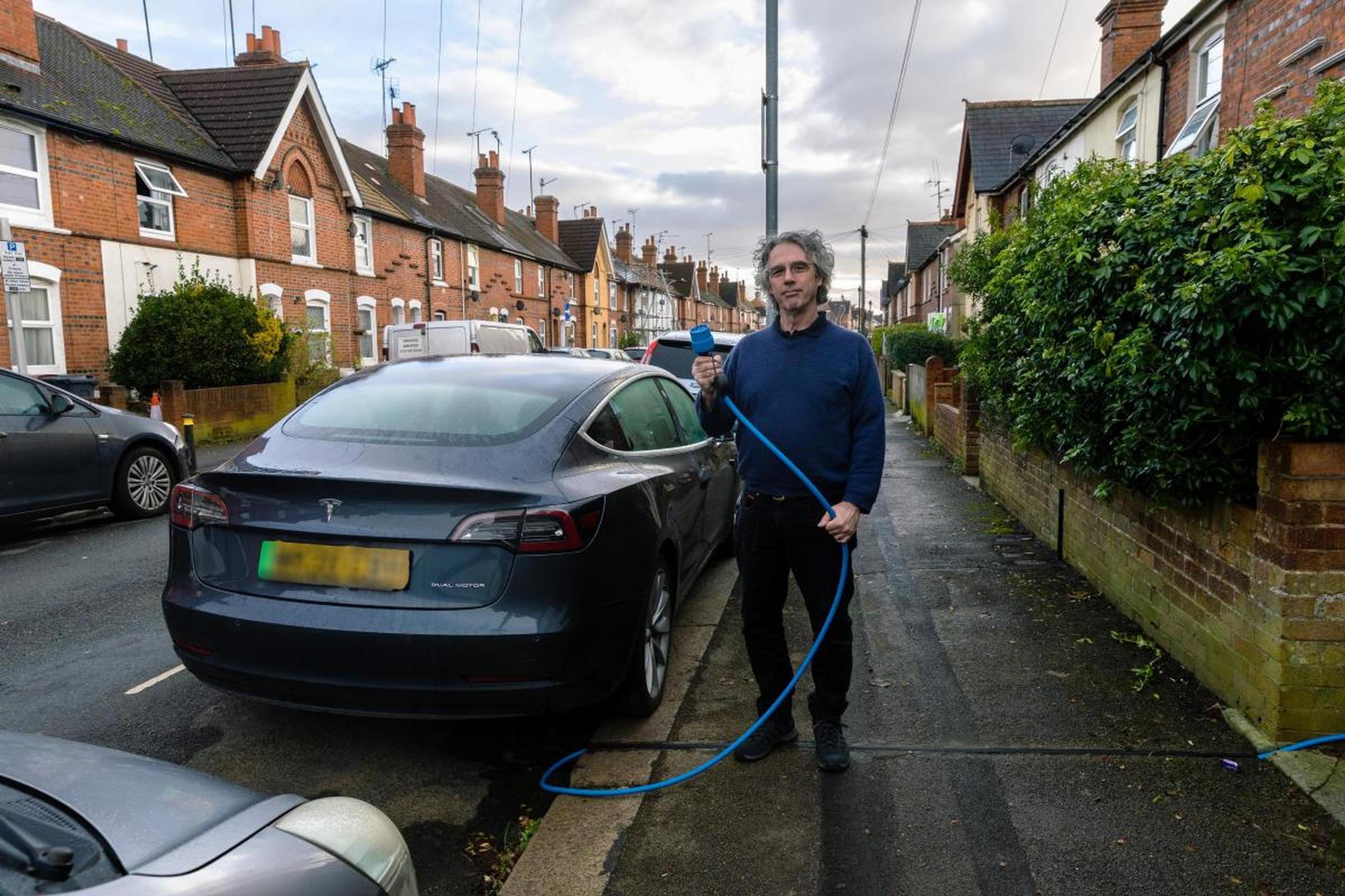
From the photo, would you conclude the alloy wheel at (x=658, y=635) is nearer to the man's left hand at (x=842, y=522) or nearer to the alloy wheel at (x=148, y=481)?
the man's left hand at (x=842, y=522)

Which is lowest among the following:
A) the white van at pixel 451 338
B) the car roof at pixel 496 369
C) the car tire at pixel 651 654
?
the car tire at pixel 651 654

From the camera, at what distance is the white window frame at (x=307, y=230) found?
21703 mm

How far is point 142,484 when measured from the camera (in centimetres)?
837

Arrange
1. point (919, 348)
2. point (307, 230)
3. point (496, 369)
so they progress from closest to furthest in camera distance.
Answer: point (496, 369) < point (919, 348) < point (307, 230)

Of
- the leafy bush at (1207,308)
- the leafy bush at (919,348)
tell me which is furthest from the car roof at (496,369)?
the leafy bush at (919,348)

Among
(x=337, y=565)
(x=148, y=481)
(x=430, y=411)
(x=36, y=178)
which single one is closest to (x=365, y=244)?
(x=36, y=178)

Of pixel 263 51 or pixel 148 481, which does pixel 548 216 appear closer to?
pixel 263 51

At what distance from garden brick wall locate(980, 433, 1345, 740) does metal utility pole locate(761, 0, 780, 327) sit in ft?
33.9

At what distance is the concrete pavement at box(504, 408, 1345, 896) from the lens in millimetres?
2570

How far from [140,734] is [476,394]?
193 centimetres

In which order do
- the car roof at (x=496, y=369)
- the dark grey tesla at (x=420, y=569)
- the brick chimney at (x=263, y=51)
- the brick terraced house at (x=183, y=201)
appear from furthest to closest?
the brick chimney at (x=263, y=51), the brick terraced house at (x=183, y=201), the car roof at (x=496, y=369), the dark grey tesla at (x=420, y=569)

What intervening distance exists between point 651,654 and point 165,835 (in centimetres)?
242

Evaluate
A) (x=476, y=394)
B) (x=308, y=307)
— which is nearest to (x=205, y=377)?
(x=308, y=307)

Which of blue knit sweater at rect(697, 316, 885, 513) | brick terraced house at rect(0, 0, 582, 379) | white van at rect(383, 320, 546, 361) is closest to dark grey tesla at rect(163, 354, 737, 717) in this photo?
blue knit sweater at rect(697, 316, 885, 513)
